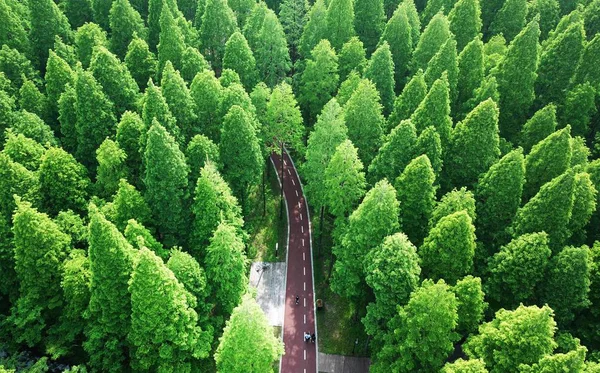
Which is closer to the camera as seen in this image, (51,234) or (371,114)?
(51,234)

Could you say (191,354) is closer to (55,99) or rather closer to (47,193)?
(47,193)

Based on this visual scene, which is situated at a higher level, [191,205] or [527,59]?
[527,59]

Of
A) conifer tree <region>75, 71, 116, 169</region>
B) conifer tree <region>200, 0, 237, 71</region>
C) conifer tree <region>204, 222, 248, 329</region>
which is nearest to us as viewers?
conifer tree <region>204, 222, 248, 329</region>

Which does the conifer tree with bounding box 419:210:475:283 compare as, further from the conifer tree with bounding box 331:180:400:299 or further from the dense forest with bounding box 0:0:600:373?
the conifer tree with bounding box 331:180:400:299

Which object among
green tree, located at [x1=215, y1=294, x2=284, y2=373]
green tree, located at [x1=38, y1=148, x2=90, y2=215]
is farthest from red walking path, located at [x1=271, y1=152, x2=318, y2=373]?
green tree, located at [x1=38, y1=148, x2=90, y2=215]

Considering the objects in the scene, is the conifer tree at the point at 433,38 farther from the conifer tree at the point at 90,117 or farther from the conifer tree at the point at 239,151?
the conifer tree at the point at 90,117

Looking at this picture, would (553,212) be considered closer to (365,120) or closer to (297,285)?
(365,120)

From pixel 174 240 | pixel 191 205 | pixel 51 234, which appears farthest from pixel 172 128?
pixel 51 234
